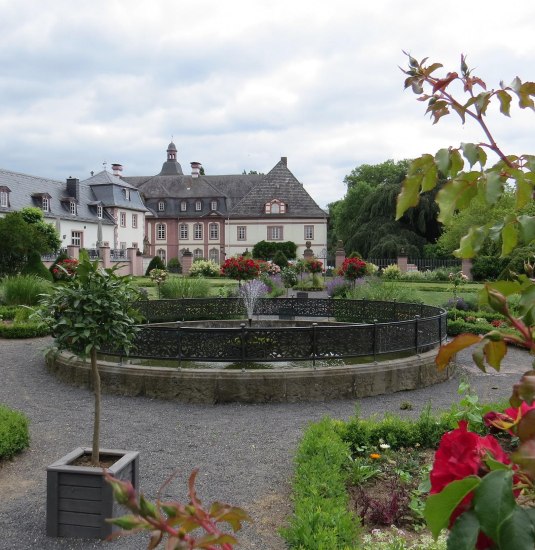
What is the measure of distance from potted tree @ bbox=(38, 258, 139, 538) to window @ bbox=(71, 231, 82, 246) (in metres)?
42.3

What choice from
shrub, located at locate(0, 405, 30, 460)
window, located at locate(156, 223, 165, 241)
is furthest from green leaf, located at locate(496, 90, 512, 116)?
window, located at locate(156, 223, 165, 241)

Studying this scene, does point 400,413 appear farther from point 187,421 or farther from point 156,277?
point 156,277

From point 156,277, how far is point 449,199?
1825cm

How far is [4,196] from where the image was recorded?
40156 mm

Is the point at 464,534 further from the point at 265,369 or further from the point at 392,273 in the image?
the point at 392,273

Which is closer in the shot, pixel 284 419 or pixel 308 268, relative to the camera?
pixel 284 419

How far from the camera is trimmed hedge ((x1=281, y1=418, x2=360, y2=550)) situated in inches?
144

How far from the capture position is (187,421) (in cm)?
725

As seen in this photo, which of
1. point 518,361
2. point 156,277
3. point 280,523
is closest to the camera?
point 280,523

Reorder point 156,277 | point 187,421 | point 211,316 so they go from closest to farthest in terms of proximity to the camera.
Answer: point 187,421, point 211,316, point 156,277

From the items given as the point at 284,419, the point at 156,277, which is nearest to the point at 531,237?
the point at 284,419

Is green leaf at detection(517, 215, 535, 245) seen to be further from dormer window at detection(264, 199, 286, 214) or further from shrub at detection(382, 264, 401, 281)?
dormer window at detection(264, 199, 286, 214)

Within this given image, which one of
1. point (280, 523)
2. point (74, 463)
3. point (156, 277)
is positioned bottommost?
point (280, 523)

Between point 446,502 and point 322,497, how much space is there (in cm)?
383
